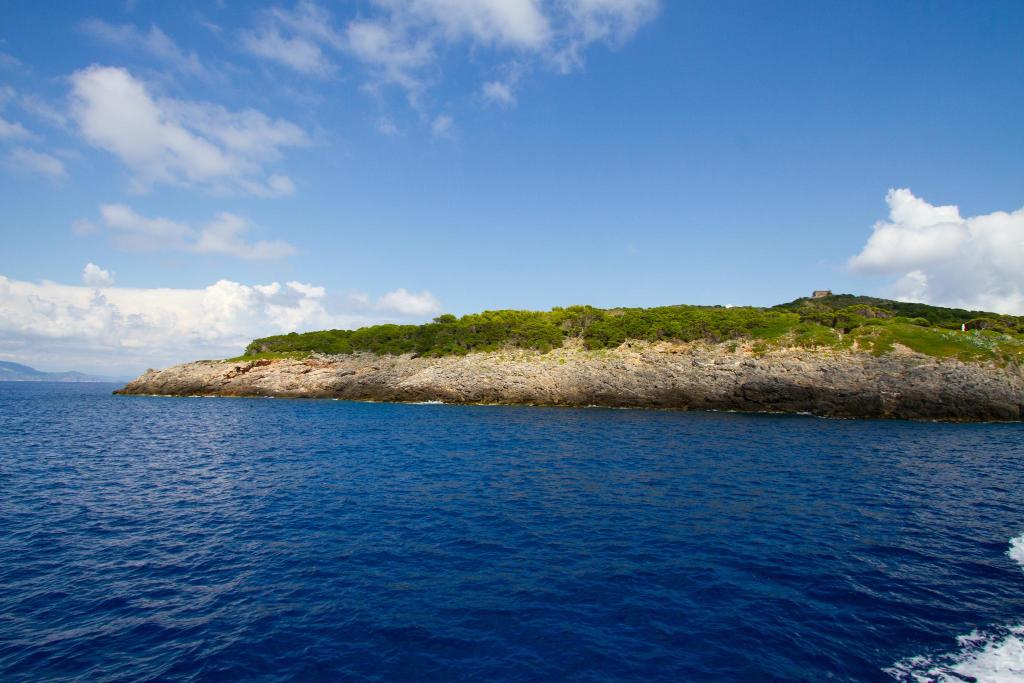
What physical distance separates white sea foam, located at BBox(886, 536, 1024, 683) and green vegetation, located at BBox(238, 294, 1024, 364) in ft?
218

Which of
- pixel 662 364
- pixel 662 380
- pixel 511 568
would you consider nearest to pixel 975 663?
pixel 511 568

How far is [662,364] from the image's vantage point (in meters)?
72.2

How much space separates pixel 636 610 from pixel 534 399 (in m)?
65.0

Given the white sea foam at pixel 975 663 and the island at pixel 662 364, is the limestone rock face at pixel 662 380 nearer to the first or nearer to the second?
the island at pixel 662 364

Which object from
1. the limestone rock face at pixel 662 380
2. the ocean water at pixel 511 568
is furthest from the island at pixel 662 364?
the ocean water at pixel 511 568

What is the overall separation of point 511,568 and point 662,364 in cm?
6133

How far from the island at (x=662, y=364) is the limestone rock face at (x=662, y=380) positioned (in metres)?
0.17

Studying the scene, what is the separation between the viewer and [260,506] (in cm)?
2214

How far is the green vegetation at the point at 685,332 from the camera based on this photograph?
66.9 meters

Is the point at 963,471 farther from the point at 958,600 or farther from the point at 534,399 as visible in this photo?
the point at 534,399

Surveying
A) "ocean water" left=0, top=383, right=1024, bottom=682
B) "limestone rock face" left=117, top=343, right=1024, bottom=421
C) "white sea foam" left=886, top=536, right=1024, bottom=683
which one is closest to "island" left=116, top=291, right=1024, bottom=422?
"limestone rock face" left=117, top=343, right=1024, bottom=421

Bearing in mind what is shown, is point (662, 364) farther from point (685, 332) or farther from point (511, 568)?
point (511, 568)

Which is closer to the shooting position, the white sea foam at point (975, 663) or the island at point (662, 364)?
the white sea foam at point (975, 663)

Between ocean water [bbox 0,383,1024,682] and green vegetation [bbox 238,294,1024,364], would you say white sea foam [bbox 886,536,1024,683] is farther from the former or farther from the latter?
green vegetation [bbox 238,294,1024,364]
